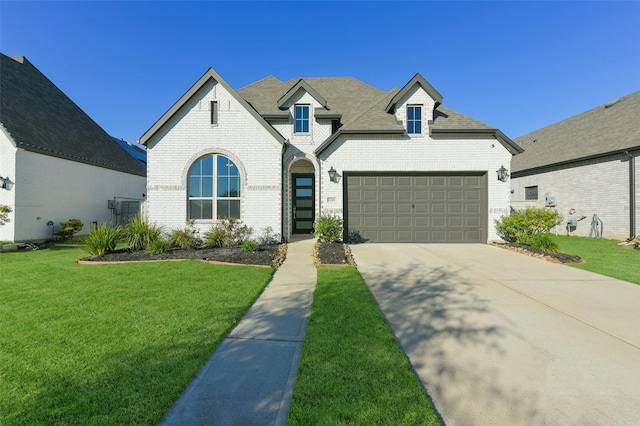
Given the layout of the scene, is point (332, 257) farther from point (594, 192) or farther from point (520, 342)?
point (594, 192)

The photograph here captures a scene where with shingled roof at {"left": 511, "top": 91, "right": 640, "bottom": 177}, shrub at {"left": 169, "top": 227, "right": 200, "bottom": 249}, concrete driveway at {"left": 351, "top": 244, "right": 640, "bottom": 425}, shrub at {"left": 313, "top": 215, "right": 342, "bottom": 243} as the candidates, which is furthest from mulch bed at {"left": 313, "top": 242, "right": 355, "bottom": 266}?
shingled roof at {"left": 511, "top": 91, "right": 640, "bottom": 177}

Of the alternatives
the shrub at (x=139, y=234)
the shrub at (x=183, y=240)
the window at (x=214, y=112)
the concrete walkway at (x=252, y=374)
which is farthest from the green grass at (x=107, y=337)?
the window at (x=214, y=112)

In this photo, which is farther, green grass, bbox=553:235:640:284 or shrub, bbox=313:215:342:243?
shrub, bbox=313:215:342:243

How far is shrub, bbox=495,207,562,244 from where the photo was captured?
9614 millimetres

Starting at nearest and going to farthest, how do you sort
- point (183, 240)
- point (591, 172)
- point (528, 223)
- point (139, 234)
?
1. point (139, 234)
2. point (183, 240)
3. point (528, 223)
4. point (591, 172)

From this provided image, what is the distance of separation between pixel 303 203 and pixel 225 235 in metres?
5.11

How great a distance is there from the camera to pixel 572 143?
15945 millimetres

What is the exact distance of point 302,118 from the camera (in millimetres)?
12336

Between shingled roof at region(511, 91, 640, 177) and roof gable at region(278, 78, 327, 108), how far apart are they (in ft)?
45.9

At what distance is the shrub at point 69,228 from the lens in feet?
38.4

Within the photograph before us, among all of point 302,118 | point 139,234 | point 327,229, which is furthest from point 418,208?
point 139,234

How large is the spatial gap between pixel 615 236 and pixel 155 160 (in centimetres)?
2077

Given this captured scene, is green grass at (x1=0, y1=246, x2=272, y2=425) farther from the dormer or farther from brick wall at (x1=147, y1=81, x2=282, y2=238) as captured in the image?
the dormer

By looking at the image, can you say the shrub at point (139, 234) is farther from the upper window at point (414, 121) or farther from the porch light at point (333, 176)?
the upper window at point (414, 121)
